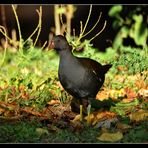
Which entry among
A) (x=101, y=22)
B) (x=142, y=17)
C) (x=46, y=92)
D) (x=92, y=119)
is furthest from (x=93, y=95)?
(x=101, y=22)

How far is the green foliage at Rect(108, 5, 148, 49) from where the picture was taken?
30.8ft

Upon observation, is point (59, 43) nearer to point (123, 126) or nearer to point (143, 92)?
point (123, 126)

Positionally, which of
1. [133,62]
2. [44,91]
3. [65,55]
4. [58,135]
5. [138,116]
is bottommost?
[58,135]

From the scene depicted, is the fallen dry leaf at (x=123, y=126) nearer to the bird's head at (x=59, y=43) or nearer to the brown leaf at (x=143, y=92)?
the bird's head at (x=59, y=43)

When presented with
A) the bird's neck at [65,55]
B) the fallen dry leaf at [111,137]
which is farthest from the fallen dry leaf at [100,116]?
the bird's neck at [65,55]

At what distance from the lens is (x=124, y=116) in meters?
6.61

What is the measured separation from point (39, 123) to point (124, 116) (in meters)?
0.85

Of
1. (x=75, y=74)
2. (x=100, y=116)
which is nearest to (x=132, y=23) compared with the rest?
(x=100, y=116)

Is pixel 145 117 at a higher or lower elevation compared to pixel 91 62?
lower

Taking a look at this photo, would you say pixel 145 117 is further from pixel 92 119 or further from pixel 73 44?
pixel 73 44

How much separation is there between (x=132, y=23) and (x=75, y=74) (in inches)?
136

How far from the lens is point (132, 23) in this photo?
957 centimetres

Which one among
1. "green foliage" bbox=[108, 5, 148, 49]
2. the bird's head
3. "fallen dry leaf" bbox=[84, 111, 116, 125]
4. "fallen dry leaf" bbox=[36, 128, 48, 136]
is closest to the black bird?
the bird's head

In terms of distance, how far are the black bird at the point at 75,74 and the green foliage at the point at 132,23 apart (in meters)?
2.98
